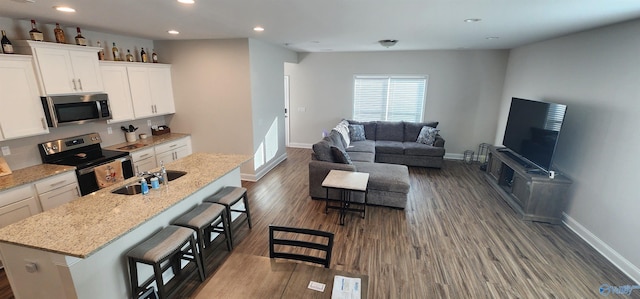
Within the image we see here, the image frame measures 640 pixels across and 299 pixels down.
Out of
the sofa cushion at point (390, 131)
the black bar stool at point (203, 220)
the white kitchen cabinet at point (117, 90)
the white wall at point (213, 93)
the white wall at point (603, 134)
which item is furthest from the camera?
the sofa cushion at point (390, 131)

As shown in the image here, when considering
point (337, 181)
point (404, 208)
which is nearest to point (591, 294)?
point (404, 208)

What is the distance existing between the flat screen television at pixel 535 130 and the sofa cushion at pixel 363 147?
2.56 m

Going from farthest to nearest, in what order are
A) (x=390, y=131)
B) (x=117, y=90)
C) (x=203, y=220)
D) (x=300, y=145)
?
(x=300, y=145) < (x=390, y=131) < (x=117, y=90) < (x=203, y=220)

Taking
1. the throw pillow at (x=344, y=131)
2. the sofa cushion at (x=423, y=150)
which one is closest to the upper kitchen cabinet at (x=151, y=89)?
the throw pillow at (x=344, y=131)

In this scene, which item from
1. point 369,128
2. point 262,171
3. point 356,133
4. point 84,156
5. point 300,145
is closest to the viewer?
point 84,156

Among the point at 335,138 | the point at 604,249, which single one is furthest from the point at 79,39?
the point at 604,249

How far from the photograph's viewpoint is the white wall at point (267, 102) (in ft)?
16.5

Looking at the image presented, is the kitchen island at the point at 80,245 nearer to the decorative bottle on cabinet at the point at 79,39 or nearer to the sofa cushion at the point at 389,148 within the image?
the decorative bottle on cabinet at the point at 79,39

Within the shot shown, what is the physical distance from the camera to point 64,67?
343 centimetres

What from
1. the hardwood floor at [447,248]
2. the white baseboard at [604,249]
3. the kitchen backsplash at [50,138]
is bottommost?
→ the hardwood floor at [447,248]

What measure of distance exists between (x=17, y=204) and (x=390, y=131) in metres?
6.51

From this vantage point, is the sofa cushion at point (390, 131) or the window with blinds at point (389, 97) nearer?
the sofa cushion at point (390, 131)

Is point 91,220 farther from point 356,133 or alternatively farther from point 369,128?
point 369,128

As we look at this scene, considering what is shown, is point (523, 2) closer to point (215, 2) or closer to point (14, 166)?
point (215, 2)
